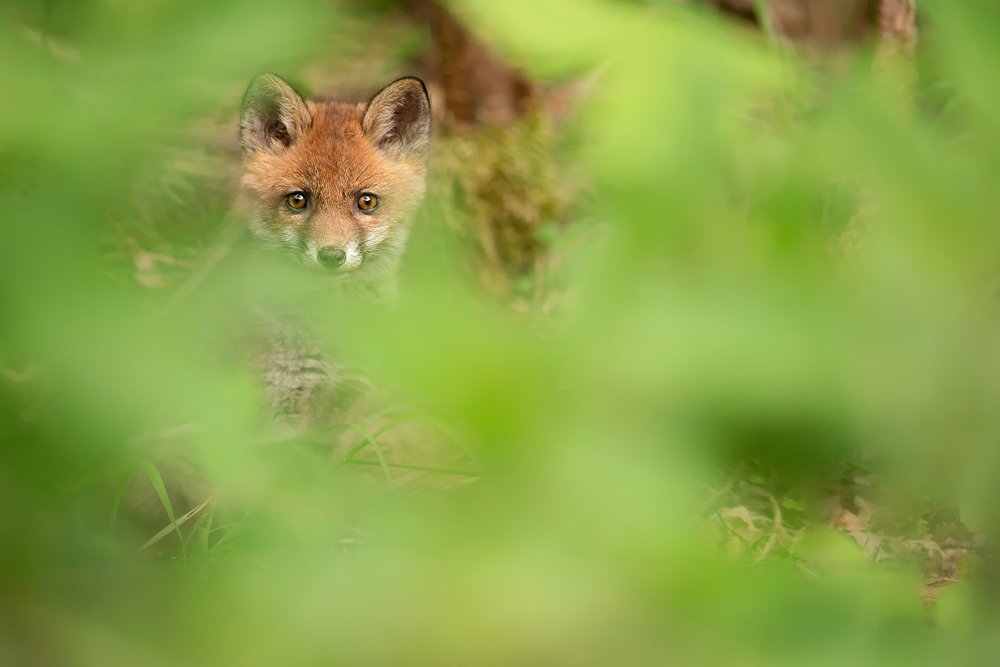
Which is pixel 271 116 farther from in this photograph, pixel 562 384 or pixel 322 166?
pixel 562 384

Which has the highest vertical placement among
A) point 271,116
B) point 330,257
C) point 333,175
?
point 271,116

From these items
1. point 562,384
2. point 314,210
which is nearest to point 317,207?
point 314,210

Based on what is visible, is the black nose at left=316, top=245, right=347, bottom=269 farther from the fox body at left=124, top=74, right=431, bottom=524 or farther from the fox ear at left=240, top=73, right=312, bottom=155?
the fox ear at left=240, top=73, right=312, bottom=155

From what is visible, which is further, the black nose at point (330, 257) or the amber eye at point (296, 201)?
the amber eye at point (296, 201)

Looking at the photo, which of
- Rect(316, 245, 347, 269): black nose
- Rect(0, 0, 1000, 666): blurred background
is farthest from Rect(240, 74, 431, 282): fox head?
Rect(0, 0, 1000, 666): blurred background

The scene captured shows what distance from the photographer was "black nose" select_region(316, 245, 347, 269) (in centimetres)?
181

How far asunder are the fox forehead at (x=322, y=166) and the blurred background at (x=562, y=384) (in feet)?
3.92

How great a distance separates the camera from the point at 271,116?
191 centimetres

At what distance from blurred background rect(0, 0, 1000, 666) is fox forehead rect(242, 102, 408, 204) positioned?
1.19 m

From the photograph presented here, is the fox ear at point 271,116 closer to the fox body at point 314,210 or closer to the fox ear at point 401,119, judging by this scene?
the fox body at point 314,210

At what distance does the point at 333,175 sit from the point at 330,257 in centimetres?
28

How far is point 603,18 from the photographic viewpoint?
577mm

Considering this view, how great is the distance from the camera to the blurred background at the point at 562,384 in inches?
15.9

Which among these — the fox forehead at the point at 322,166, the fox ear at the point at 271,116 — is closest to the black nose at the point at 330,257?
the fox forehead at the point at 322,166
